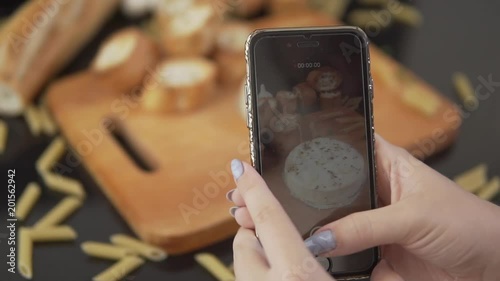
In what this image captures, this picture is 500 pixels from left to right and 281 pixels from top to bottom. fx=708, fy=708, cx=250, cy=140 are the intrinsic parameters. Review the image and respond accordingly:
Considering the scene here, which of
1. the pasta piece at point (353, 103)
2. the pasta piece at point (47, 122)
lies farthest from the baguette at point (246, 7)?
the pasta piece at point (353, 103)

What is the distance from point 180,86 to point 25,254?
32 cm

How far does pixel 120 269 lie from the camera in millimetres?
852

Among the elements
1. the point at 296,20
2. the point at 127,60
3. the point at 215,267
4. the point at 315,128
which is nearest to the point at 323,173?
the point at 315,128

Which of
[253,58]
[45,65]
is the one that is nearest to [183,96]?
[45,65]

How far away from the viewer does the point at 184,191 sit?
94 centimetres

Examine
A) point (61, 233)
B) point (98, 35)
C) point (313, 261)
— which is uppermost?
point (313, 261)

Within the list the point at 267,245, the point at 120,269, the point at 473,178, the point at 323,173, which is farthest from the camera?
the point at 473,178

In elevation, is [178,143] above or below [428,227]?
below

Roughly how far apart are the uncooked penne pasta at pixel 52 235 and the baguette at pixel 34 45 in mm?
247

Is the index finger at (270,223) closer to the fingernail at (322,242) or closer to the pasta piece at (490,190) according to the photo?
the fingernail at (322,242)

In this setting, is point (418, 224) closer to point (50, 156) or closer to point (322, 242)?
point (322, 242)

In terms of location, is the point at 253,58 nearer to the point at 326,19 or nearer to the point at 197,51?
the point at 197,51

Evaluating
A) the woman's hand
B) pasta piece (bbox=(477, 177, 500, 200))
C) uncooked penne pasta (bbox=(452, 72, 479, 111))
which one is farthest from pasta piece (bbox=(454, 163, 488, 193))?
the woman's hand

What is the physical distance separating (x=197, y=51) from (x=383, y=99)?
0.29m
